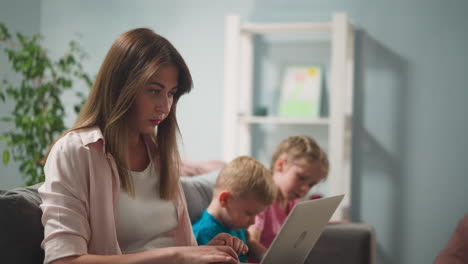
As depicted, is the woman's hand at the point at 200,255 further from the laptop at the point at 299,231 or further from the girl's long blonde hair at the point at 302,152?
the girl's long blonde hair at the point at 302,152

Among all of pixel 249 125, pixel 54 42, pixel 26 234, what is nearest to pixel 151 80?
pixel 26 234

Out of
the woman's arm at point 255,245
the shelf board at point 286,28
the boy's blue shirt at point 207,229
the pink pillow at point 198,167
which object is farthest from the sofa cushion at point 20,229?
the shelf board at point 286,28

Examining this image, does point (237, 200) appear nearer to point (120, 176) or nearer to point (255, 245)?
point (255, 245)

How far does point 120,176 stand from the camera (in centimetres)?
140

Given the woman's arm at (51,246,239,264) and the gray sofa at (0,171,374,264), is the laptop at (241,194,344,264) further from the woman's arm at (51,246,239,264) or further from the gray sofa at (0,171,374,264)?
the gray sofa at (0,171,374,264)

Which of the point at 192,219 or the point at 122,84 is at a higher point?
the point at 122,84

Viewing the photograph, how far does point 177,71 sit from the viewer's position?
1468 millimetres

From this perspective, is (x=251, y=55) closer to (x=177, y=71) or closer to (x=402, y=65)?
(x=402, y=65)

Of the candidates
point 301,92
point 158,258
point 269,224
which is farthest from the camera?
point 301,92

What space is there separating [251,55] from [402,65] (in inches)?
35.8

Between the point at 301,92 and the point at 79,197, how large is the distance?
2.28 metres

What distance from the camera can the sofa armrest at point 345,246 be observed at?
2.19m

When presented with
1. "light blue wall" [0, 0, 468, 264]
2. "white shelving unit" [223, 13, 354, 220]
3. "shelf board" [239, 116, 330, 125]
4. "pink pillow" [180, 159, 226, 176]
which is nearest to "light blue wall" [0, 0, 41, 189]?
"light blue wall" [0, 0, 468, 264]

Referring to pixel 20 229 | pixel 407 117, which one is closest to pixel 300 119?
pixel 407 117
